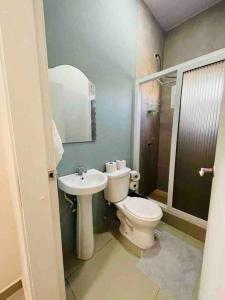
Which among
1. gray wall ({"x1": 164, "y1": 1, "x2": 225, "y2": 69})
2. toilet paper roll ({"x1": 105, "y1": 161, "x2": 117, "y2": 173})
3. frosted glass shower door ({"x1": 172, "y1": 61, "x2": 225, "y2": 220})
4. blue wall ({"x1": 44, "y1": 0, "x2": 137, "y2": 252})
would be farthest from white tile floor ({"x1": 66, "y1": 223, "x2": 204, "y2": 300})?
gray wall ({"x1": 164, "y1": 1, "x2": 225, "y2": 69})

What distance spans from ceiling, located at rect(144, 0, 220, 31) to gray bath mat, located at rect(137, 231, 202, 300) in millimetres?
3011

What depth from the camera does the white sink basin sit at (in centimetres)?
118

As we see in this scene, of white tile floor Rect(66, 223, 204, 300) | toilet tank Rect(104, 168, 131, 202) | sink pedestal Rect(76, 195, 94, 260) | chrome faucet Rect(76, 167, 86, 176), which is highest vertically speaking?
chrome faucet Rect(76, 167, 86, 176)

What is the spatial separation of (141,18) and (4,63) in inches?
84.8

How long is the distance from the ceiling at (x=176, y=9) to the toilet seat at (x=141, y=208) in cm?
259

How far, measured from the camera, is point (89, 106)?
5.14 feet

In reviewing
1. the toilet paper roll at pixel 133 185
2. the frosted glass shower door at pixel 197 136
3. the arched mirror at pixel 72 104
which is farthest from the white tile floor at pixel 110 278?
the arched mirror at pixel 72 104

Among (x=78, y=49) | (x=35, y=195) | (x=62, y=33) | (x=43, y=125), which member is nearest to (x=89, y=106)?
(x=78, y=49)

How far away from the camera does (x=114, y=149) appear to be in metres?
1.91

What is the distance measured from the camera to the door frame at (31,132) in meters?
0.60

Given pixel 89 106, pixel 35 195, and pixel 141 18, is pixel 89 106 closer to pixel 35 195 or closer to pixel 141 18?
pixel 35 195

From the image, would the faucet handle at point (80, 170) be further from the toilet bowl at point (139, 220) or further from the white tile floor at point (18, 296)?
the white tile floor at point (18, 296)

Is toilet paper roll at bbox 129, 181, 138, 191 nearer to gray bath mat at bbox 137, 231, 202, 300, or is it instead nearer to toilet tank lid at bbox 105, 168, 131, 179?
toilet tank lid at bbox 105, 168, 131, 179

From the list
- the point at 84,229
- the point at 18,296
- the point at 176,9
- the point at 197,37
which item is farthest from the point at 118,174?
the point at 176,9
